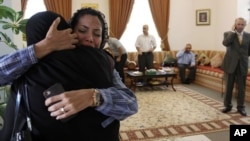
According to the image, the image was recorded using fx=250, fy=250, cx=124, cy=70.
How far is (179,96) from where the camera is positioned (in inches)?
211

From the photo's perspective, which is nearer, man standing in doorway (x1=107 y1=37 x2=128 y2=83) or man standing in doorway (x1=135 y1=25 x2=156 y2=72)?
man standing in doorway (x1=107 y1=37 x2=128 y2=83)

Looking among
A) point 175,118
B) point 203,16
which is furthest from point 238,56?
point 203,16

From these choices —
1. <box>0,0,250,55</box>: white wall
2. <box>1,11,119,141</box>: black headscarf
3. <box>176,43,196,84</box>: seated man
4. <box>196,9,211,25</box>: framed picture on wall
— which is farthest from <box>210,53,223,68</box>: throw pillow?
<box>1,11,119,141</box>: black headscarf

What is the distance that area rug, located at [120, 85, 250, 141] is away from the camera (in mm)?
3331

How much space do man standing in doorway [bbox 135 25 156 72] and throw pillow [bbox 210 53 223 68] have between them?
160 centimetres

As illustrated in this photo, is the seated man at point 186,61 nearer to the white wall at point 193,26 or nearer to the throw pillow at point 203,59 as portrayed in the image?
the throw pillow at point 203,59

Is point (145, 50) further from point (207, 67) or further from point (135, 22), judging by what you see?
point (207, 67)

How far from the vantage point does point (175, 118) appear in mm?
3896

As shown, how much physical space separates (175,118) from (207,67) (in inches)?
123

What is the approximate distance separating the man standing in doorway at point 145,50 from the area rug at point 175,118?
1.23 metres

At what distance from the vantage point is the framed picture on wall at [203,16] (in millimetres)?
7382

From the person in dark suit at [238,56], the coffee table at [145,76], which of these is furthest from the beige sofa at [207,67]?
the person in dark suit at [238,56]

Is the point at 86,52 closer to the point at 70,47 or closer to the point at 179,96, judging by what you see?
the point at 70,47

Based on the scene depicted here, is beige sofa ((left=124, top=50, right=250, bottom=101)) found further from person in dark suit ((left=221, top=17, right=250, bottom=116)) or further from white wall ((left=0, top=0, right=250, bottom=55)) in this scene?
person in dark suit ((left=221, top=17, right=250, bottom=116))
